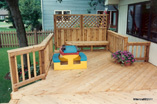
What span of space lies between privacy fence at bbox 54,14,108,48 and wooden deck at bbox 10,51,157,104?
275 centimetres

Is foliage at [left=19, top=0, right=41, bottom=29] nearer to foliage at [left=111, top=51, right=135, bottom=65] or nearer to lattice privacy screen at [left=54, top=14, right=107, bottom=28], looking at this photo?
lattice privacy screen at [left=54, top=14, right=107, bottom=28]

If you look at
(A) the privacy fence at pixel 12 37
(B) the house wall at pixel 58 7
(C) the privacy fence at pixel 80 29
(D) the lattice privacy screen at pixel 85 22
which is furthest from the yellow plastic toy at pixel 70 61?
(B) the house wall at pixel 58 7

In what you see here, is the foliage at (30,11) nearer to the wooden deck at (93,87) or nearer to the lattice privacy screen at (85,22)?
the lattice privacy screen at (85,22)

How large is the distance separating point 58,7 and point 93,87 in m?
12.3

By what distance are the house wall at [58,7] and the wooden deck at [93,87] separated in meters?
10.8

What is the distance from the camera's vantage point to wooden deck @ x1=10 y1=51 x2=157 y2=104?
11.1 feet

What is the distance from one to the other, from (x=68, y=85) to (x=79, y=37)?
13.5ft

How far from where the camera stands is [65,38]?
25.2 feet

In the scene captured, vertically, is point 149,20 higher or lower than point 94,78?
higher

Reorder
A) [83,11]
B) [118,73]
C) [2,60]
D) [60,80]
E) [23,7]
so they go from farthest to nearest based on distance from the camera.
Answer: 1. [23,7]
2. [83,11]
3. [2,60]
4. [118,73]
5. [60,80]

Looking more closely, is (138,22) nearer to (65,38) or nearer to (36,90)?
(65,38)

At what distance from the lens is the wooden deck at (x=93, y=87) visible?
3375mm

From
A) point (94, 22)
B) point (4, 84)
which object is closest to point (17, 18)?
point (4, 84)

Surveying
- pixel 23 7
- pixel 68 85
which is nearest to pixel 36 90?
pixel 68 85
